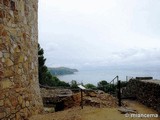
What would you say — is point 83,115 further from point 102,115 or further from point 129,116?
point 129,116

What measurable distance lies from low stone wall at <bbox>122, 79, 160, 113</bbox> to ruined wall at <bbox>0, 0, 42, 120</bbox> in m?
5.09

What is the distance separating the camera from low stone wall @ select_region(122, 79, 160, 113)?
11.5m

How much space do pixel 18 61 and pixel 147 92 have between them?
7173 mm

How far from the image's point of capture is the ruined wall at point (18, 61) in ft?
23.5

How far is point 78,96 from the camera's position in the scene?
12.1m

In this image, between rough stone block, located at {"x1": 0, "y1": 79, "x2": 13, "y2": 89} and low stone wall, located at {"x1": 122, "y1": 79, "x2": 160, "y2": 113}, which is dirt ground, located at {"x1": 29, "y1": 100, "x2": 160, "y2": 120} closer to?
rough stone block, located at {"x1": 0, "y1": 79, "x2": 13, "y2": 89}

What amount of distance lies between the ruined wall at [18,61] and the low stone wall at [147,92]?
509 centimetres

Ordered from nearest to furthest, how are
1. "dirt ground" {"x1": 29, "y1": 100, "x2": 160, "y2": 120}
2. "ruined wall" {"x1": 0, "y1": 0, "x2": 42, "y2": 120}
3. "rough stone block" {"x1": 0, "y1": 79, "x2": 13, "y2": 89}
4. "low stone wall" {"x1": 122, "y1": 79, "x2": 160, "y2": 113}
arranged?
"rough stone block" {"x1": 0, "y1": 79, "x2": 13, "y2": 89}
"ruined wall" {"x1": 0, "y1": 0, "x2": 42, "y2": 120}
"dirt ground" {"x1": 29, "y1": 100, "x2": 160, "y2": 120}
"low stone wall" {"x1": 122, "y1": 79, "x2": 160, "y2": 113}

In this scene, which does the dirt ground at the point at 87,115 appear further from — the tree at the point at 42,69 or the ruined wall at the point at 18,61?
the tree at the point at 42,69

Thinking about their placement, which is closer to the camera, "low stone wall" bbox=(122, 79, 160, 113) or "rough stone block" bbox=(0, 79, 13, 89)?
"rough stone block" bbox=(0, 79, 13, 89)

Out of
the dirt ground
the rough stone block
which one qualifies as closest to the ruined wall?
the rough stone block

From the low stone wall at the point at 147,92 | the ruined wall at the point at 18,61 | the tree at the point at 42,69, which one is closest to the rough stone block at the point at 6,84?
the ruined wall at the point at 18,61

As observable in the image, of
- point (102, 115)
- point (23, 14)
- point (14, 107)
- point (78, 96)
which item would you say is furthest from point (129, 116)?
point (23, 14)

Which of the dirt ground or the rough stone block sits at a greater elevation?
the rough stone block
